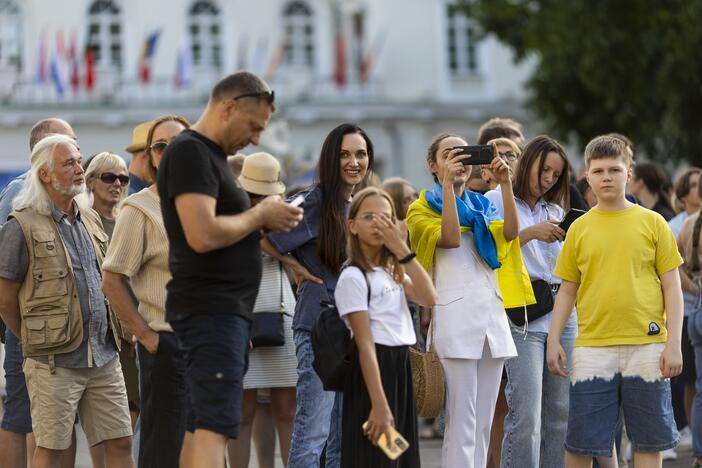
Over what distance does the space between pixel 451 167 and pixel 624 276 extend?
107 centimetres

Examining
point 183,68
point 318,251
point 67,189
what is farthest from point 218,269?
point 183,68

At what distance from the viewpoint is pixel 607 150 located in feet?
27.1

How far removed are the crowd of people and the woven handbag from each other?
110 mm

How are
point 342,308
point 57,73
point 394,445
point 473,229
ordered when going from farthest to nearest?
point 57,73 → point 473,229 → point 342,308 → point 394,445

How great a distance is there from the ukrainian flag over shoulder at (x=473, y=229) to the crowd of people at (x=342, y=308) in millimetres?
12

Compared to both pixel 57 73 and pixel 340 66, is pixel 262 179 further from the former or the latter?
pixel 340 66

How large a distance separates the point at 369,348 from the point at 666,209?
5.72m

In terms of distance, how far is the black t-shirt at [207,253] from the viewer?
21.5 ft

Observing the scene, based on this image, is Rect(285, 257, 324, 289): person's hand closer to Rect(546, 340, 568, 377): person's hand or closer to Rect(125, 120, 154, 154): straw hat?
Rect(546, 340, 568, 377): person's hand

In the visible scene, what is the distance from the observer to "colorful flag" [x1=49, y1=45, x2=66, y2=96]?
45.8 m

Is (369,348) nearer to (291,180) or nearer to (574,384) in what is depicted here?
(574,384)

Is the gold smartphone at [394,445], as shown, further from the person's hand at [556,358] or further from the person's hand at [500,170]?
the person's hand at [500,170]

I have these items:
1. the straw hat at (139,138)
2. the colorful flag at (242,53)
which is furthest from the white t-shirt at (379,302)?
the colorful flag at (242,53)

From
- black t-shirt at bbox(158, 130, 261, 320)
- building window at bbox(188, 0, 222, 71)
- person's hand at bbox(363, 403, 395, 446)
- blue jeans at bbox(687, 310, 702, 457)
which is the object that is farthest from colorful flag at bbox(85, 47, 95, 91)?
black t-shirt at bbox(158, 130, 261, 320)
